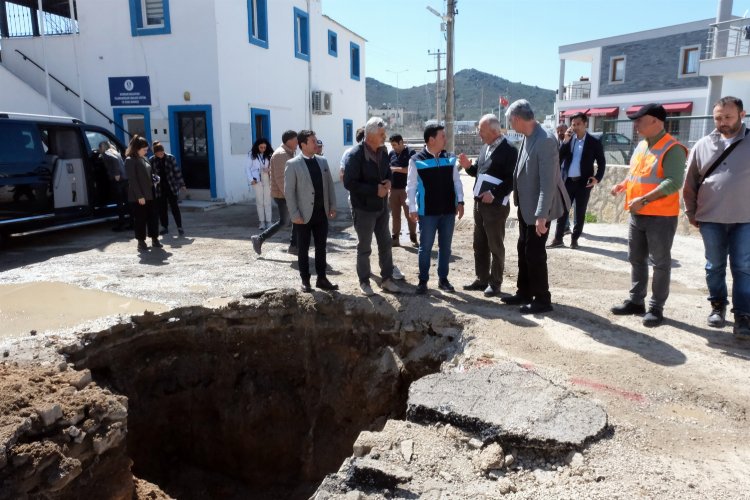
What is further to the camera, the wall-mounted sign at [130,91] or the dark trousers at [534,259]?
the wall-mounted sign at [130,91]

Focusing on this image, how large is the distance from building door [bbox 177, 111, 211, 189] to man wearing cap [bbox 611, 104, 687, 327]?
9.96 metres

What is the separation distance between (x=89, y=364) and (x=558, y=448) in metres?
3.63

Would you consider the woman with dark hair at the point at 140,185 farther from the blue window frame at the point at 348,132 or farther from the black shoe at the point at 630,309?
the blue window frame at the point at 348,132

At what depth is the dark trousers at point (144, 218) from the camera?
763cm

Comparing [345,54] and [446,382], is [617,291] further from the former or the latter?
[345,54]

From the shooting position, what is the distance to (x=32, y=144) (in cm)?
789

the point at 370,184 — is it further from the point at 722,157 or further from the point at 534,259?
the point at 722,157

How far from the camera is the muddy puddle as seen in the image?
4718mm

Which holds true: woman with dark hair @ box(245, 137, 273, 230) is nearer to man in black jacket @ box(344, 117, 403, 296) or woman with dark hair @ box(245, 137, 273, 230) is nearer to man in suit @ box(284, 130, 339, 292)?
man in suit @ box(284, 130, 339, 292)

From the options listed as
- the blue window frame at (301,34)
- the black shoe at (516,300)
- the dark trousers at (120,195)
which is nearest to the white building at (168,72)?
the blue window frame at (301,34)

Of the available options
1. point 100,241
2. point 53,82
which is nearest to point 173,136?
point 53,82

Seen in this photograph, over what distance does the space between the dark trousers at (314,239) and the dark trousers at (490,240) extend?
1.57 meters

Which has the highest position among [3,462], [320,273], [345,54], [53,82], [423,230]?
[345,54]

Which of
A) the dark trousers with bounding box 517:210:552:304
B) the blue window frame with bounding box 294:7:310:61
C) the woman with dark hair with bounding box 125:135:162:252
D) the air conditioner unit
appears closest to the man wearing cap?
the dark trousers with bounding box 517:210:552:304
